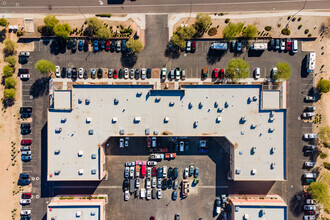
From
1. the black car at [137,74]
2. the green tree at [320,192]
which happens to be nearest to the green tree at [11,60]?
the black car at [137,74]

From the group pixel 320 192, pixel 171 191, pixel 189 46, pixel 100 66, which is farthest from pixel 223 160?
pixel 100 66

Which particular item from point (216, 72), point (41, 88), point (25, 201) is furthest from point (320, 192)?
point (41, 88)

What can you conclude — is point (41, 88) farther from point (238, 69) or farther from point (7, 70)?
point (238, 69)

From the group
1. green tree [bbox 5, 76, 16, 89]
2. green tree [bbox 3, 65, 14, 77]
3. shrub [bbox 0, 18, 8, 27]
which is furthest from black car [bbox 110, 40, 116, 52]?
shrub [bbox 0, 18, 8, 27]

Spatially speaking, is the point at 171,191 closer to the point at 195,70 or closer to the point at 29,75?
the point at 195,70

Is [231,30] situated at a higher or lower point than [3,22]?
lower

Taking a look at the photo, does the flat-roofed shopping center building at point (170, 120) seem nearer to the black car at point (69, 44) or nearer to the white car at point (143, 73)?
the white car at point (143, 73)
